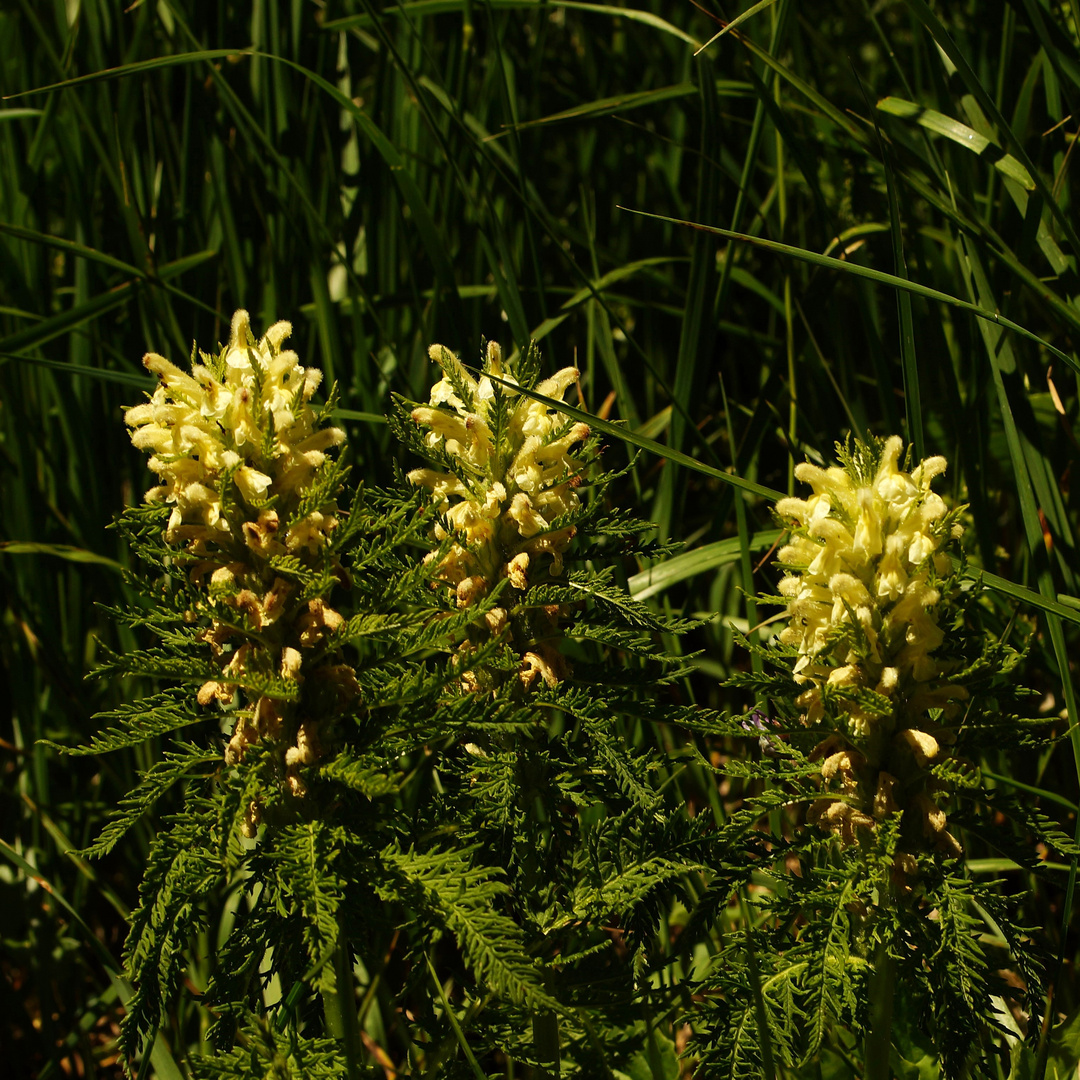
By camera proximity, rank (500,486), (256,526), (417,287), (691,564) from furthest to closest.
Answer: (417,287), (691,564), (500,486), (256,526)

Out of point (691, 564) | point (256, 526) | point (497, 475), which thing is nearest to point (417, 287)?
point (691, 564)

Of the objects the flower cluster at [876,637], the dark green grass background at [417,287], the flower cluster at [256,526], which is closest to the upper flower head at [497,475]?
the flower cluster at [256,526]

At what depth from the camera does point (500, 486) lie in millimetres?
1325

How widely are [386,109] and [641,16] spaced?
75 cm

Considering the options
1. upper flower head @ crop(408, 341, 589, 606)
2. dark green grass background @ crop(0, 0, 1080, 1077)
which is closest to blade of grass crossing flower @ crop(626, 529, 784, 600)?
dark green grass background @ crop(0, 0, 1080, 1077)

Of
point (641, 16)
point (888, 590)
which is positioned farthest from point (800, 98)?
point (888, 590)

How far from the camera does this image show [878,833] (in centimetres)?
127

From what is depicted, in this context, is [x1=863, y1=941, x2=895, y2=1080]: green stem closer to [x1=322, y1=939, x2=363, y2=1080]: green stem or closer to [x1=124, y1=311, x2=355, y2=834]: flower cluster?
[x1=322, y1=939, x2=363, y2=1080]: green stem

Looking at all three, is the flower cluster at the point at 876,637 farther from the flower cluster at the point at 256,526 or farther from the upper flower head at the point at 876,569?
the flower cluster at the point at 256,526

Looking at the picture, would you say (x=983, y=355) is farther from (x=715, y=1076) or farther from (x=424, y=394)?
(x=715, y=1076)

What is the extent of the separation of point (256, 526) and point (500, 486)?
298 millimetres

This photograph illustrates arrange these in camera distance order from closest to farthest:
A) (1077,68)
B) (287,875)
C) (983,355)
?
1. (287,875)
2. (1077,68)
3. (983,355)

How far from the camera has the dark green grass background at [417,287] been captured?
197 centimetres

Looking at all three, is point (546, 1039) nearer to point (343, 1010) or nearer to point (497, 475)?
point (343, 1010)
